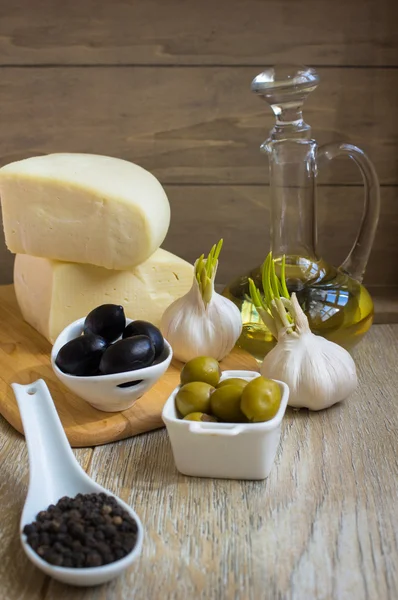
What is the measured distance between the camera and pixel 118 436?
79 cm

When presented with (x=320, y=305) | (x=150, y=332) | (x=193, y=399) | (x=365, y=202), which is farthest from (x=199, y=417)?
(x=365, y=202)

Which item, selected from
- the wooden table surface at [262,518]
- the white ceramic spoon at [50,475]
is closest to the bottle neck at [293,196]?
the wooden table surface at [262,518]

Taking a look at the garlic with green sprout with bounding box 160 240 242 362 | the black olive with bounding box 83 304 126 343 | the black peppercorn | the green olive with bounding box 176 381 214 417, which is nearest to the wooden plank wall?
the garlic with green sprout with bounding box 160 240 242 362

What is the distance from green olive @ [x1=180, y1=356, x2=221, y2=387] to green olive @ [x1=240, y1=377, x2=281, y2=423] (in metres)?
0.07

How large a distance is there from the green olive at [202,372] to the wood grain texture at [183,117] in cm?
52

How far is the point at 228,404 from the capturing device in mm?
721

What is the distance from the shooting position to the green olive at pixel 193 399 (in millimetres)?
726

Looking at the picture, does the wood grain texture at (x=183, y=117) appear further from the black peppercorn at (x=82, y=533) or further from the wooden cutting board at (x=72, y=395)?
the black peppercorn at (x=82, y=533)

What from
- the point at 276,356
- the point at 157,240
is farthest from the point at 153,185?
the point at 276,356

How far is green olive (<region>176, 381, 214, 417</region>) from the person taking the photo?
726 millimetres

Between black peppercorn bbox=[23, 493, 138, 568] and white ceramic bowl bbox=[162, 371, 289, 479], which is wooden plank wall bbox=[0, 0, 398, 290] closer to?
white ceramic bowl bbox=[162, 371, 289, 479]

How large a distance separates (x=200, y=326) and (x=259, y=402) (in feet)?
0.77

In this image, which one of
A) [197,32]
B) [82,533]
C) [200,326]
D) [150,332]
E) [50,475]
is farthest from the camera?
[197,32]

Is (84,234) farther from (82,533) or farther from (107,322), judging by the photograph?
(82,533)
